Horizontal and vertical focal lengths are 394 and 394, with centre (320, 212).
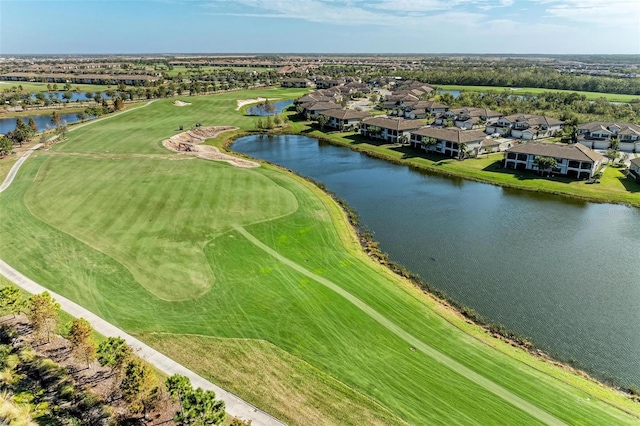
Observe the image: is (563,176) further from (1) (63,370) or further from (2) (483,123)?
(1) (63,370)

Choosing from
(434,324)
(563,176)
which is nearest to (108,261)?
(434,324)

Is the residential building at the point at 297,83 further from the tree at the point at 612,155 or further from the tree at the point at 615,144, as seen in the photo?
the tree at the point at 612,155

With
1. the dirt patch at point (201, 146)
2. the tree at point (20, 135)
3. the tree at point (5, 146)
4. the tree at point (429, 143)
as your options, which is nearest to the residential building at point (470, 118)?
the tree at point (429, 143)

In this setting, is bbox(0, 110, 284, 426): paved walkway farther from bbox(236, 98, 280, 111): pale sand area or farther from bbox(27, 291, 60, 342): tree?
bbox(236, 98, 280, 111): pale sand area

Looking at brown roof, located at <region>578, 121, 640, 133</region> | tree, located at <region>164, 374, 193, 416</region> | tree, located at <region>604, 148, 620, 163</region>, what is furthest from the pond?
tree, located at <region>164, 374, 193, 416</region>

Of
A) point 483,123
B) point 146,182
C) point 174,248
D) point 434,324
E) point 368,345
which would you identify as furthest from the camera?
point 483,123

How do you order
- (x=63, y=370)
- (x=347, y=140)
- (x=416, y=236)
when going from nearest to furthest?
(x=63, y=370) → (x=416, y=236) → (x=347, y=140)
